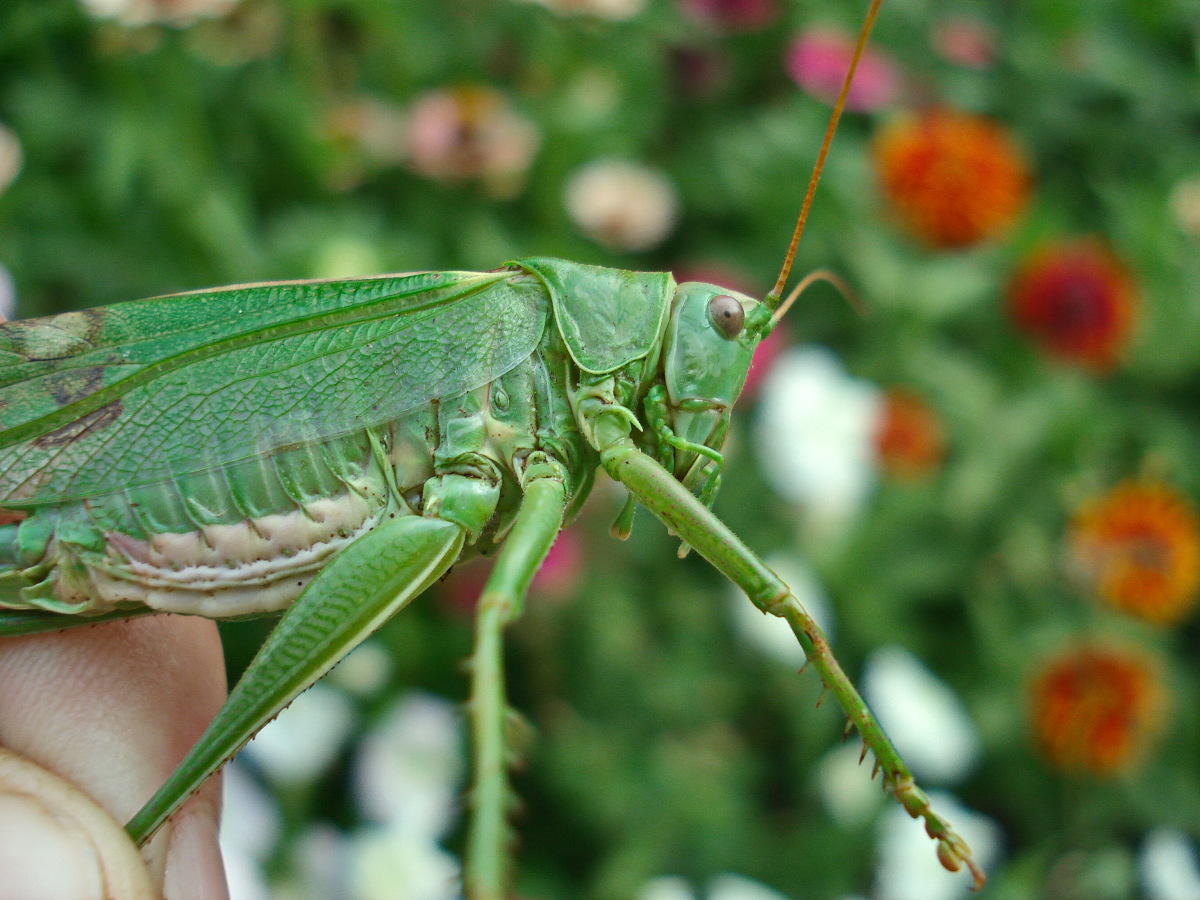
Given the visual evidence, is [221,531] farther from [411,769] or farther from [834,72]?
[834,72]

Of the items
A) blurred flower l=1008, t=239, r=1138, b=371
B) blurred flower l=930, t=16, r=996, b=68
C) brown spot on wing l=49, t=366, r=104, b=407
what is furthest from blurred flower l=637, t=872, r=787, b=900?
blurred flower l=930, t=16, r=996, b=68

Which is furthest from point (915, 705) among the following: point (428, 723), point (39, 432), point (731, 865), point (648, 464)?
point (39, 432)

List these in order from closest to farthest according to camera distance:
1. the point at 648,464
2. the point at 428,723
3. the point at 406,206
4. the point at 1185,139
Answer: the point at 648,464 < the point at 428,723 < the point at 406,206 < the point at 1185,139

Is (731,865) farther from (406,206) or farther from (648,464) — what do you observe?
(406,206)

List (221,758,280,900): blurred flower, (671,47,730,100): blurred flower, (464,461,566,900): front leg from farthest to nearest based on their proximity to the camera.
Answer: (671,47,730,100): blurred flower, (221,758,280,900): blurred flower, (464,461,566,900): front leg

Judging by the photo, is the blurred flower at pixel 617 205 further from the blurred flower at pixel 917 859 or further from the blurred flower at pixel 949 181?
the blurred flower at pixel 917 859

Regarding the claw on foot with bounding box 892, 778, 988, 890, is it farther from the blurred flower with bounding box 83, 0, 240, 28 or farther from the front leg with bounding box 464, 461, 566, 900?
the blurred flower with bounding box 83, 0, 240, 28

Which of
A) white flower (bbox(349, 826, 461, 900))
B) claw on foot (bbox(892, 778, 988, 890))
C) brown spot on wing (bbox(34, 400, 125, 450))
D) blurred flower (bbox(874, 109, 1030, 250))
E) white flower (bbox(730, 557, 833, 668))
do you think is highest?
blurred flower (bbox(874, 109, 1030, 250))
